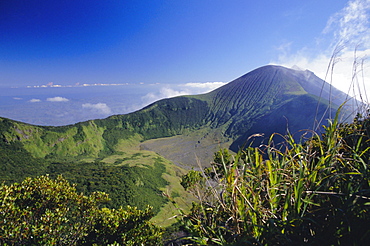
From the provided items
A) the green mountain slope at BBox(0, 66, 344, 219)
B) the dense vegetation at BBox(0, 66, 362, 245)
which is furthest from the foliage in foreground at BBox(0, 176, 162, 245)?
the green mountain slope at BBox(0, 66, 344, 219)

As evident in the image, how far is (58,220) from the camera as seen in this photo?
6.89m

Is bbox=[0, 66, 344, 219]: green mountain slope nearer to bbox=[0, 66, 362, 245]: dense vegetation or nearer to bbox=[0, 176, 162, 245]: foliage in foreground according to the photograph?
bbox=[0, 66, 362, 245]: dense vegetation

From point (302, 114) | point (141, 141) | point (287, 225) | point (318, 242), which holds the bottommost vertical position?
point (141, 141)

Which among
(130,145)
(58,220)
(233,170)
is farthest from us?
(130,145)

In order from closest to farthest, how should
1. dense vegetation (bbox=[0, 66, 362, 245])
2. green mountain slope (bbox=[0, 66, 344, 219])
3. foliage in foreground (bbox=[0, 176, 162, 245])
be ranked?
dense vegetation (bbox=[0, 66, 362, 245]) → foliage in foreground (bbox=[0, 176, 162, 245]) → green mountain slope (bbox=[0, 66, 344, 219])

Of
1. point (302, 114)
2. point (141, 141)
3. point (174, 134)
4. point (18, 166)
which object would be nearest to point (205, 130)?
point (174, 134)

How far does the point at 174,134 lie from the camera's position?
191 meters

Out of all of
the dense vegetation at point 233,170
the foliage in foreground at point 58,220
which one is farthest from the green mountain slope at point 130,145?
the foliage in foreground at point 58,220

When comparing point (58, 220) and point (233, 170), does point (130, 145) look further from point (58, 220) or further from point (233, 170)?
point (233, 170)

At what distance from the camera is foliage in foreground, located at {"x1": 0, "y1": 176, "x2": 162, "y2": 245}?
6230mm

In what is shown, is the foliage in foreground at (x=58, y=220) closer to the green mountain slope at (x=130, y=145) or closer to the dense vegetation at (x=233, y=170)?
the dense vegetation at (x=233, y=170)

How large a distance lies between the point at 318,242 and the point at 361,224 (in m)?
0.40

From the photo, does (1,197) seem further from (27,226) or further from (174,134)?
(174,134)

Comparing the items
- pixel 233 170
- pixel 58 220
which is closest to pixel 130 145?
pixel 58 220
